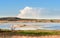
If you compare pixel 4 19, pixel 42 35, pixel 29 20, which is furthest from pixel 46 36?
pixel 29 20

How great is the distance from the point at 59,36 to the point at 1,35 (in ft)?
23.1

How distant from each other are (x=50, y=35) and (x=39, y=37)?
1.46m

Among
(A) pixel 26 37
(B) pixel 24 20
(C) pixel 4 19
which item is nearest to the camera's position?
(A) pixel 26 37

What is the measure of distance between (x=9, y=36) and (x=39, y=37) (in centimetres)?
360

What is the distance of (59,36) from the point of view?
108ft

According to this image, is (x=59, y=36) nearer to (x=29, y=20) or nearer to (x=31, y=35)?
(x=31, y=35)

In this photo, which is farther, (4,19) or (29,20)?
(29,20)

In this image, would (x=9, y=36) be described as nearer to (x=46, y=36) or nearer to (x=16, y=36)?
(x=16, y=36)

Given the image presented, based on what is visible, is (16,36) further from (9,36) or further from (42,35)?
(42,35)

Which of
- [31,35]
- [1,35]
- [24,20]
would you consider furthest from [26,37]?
[24,20]

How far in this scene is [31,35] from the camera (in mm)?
32469

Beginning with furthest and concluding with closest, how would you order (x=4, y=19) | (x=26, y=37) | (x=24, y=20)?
1. (x=24, y=20)
2. (x=4, y=19)
3. (x=26, y=37)

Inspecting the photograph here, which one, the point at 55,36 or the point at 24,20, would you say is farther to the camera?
the point at 24,20

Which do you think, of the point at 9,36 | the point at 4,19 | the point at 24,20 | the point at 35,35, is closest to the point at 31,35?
the point at 35,35
